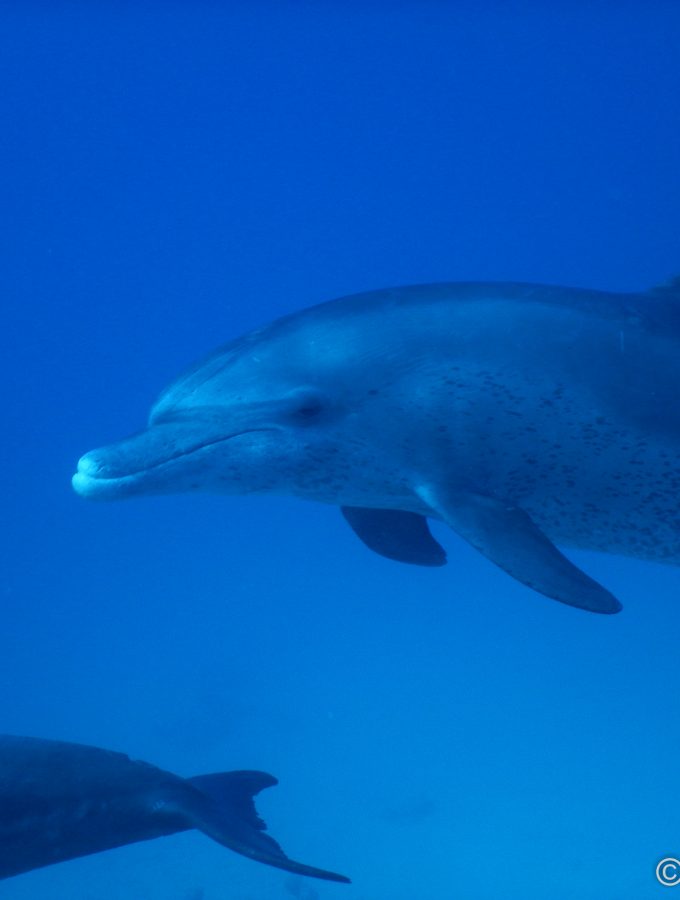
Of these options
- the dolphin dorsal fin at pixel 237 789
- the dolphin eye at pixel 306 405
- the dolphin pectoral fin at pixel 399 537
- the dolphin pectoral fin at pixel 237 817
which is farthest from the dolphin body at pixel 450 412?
the dolphin dorsal fin at pixel 237 789

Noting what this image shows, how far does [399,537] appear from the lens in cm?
603

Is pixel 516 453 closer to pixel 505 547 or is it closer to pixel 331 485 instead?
pixel 505 547

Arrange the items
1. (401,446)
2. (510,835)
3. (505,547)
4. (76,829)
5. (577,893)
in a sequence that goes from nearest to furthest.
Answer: (505,547), (401,446), (76,829), (577,893), (510,835)

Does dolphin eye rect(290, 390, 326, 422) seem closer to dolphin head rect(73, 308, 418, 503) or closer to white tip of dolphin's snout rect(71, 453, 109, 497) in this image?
dolphin head rect(73, 308, 418, 503)

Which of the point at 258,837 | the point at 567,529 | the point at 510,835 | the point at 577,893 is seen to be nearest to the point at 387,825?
the point at 510,835

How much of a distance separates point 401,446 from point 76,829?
148 inches

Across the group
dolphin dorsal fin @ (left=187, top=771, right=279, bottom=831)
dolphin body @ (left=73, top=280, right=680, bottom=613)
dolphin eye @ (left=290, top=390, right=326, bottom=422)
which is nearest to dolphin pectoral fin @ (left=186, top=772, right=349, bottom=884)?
dolphin dorsal fin @ (left=187, top=771, right=279, bottom=831)

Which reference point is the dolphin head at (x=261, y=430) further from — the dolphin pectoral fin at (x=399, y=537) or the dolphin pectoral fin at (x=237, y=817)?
the dolphin pectoral fin at (x=237, y=817)

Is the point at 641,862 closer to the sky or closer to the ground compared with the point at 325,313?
closer to the sky

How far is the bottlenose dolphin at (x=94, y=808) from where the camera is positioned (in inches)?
238

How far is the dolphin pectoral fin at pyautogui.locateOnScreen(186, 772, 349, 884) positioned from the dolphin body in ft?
8.81

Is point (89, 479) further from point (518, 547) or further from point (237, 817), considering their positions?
point (237, 817)

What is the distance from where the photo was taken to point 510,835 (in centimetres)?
2412

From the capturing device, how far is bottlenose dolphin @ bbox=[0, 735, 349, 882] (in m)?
6.04
